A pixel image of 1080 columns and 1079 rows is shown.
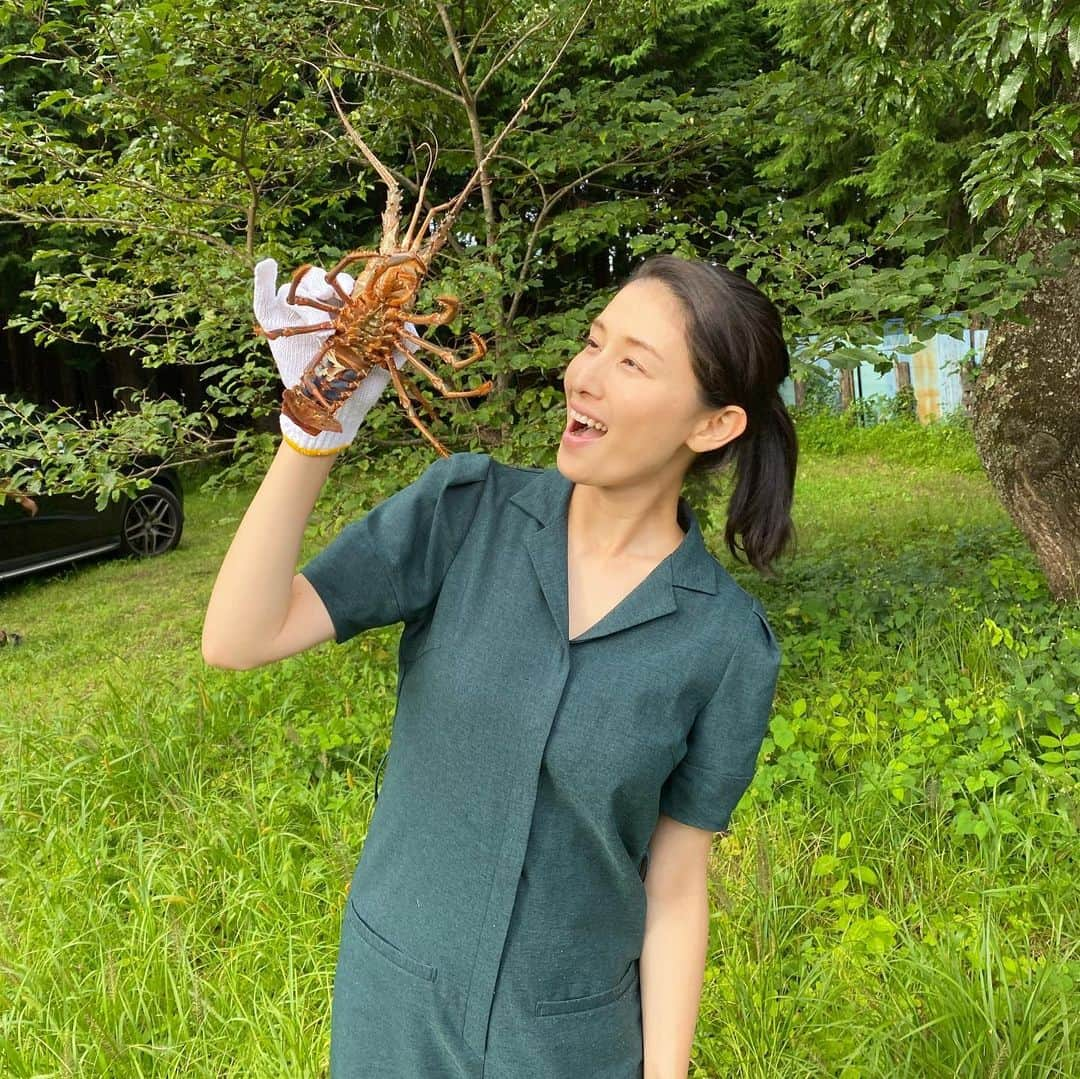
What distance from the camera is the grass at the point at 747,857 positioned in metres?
2.15

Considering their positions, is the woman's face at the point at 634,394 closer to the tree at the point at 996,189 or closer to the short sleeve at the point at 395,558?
the short sleeve at the point at 395,558

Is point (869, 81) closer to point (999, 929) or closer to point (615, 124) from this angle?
point (615, 124)

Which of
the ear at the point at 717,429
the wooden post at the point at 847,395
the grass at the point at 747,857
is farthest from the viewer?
the wooden post at the point at 847,395

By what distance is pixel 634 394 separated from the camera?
1225mm

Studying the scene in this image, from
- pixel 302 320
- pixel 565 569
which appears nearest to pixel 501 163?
pixel 302 320

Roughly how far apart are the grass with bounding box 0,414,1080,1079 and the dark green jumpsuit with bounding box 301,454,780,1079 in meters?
1.06

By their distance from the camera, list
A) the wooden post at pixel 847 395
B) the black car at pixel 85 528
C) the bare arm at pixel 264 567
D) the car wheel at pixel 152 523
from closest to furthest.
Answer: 1. the bare arm at pixel 264 567
2. the black car at pixel 85 528
3. the car wheel at pixel 152 523
4. the wooden post at pixel 847 395

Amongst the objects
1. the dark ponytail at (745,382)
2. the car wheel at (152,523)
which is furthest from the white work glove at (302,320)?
the car wheel at (152,523)

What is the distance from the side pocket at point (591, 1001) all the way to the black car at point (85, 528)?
17.9 feet

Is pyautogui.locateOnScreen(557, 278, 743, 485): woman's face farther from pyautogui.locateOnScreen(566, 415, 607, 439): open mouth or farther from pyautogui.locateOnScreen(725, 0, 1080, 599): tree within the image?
pyautogui.locateOnScreen(725, 0, 1080, 599): tree

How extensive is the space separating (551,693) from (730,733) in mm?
250

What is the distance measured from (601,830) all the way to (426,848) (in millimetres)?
233

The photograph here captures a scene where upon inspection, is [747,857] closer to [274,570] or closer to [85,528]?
[274,570]

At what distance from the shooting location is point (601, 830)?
1182mm
